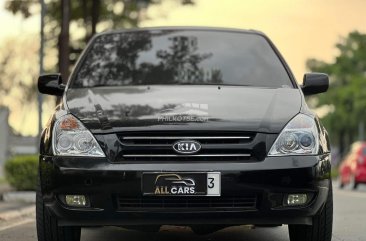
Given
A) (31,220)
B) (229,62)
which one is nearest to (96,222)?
(229,62)

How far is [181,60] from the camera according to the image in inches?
230

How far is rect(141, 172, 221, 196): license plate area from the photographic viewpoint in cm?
443

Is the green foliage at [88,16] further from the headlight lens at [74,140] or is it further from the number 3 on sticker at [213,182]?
the number 3 on sticker at [213,182]

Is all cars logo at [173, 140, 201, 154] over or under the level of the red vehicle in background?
over

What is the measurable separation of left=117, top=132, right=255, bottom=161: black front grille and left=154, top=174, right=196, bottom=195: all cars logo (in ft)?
0.44

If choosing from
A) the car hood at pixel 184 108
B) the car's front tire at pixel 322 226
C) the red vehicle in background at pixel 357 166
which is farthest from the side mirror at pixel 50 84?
the red vehicle in background at pixel 357 166

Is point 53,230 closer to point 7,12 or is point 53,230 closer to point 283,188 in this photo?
point 283,188

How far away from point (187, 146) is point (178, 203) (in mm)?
343

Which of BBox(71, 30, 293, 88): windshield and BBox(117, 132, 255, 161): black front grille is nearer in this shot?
BBox(117, 132, 255, 161): black front grille

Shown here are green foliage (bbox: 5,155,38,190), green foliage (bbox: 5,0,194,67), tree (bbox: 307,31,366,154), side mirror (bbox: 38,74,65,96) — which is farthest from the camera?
tree (bbox: 307,31,366,154)

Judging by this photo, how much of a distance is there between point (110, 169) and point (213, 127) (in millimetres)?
671

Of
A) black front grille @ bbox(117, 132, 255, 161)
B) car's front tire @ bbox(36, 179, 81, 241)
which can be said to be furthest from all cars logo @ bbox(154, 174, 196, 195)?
car's front tire @ bbox(36, 179, 81, 241)

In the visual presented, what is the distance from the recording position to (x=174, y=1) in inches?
866

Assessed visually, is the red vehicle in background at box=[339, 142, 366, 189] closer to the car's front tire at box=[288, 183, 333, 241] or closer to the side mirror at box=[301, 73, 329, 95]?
the side mirror at box=[301, 73, 329, 95]
